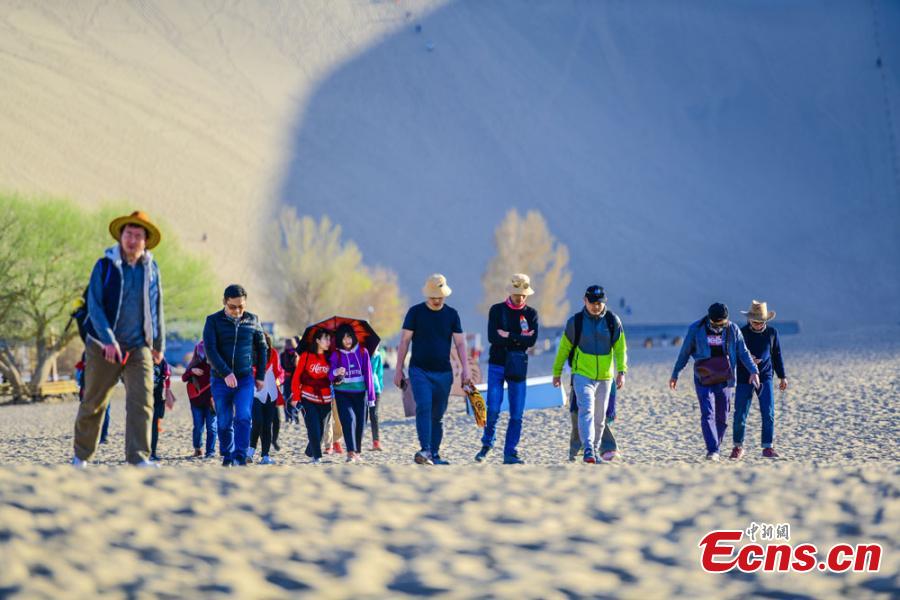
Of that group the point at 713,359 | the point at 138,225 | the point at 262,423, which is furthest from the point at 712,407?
the point at 138,225

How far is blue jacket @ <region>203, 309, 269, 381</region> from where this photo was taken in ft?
33.4

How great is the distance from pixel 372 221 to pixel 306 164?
820 cm

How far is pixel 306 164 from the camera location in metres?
98.1

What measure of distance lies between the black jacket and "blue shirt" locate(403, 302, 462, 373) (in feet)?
1.10

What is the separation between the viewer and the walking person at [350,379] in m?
11.1

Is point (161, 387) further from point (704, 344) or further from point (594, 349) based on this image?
point (704, 344)

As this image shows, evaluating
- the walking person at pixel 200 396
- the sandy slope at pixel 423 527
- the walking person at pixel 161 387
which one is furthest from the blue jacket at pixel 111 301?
the walking person at pixel 161 387

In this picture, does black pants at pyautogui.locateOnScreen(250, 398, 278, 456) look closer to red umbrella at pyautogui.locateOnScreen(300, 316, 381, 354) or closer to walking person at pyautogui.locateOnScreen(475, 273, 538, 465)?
red umbrella at pyautogui.locateOnScreen(300, 316, 381, 354)

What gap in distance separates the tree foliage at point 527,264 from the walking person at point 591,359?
6906 centimetres

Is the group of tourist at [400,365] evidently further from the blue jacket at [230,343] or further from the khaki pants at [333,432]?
the khaki pants at [333,432]

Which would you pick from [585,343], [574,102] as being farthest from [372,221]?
[585,343]

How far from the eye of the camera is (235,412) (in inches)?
415

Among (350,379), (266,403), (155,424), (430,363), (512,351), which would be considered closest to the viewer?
(430,363)

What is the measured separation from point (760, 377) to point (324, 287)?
172ft
